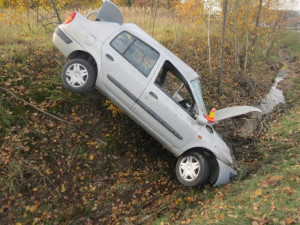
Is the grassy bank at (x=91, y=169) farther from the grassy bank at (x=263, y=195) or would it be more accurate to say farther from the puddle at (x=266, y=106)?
the puddle at (x=266, y=106)

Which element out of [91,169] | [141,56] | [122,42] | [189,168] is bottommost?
[91,169]

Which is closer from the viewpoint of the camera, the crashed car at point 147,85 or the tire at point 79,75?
the crashed car at point 147,85

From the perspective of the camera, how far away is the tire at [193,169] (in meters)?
5.21

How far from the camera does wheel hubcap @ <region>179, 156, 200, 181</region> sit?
532cm

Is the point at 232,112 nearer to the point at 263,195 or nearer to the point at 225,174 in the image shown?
the point at 225,174

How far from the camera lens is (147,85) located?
5.25 meters

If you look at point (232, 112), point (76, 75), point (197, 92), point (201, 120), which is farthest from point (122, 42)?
point (232, 112)

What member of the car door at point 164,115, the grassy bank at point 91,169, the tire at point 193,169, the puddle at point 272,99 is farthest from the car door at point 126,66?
the puddle at point 272,99

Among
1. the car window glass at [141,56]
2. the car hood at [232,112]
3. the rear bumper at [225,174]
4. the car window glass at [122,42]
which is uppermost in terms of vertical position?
the car window glass at [122,42]

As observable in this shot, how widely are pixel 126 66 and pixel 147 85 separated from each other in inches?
23.1

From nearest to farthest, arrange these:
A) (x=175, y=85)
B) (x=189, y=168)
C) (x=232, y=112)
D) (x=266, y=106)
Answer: (x=189, y=168) → (x=232, y=112) → (x=175, y=85) → (x=266, y=106)

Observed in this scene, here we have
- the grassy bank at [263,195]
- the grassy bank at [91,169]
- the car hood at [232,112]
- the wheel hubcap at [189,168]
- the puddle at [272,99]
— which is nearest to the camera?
the grassy bank at [263,195]

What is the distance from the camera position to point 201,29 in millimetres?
16500

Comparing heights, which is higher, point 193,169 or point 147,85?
point 147,85
